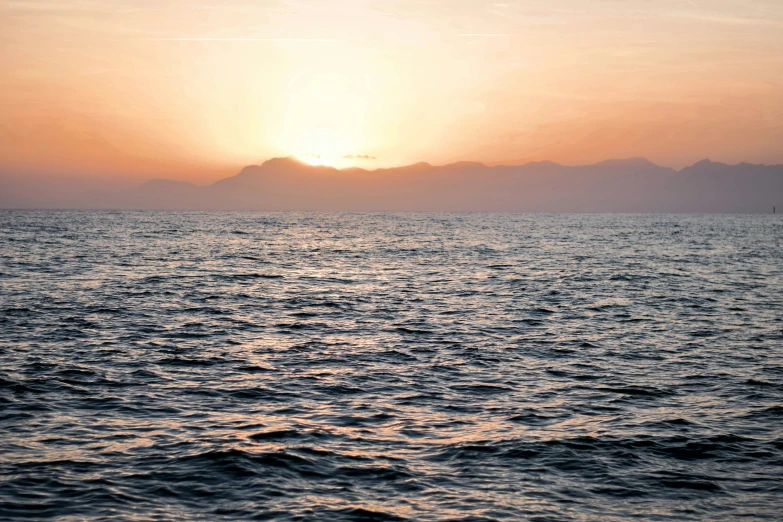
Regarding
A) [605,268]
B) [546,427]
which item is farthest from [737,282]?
[546,427]

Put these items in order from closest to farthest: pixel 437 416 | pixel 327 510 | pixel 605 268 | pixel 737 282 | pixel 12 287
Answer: pixel 327 510
pixel 437 416
pixel 12 287
pixel 737 282
pixel 605 268

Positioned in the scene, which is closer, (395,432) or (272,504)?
(272,504)

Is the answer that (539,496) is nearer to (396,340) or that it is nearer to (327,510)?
(327,510)

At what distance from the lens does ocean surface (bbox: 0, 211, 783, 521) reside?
1498 cm

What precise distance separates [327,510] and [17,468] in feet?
23.7

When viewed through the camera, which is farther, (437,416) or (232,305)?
(232,305)

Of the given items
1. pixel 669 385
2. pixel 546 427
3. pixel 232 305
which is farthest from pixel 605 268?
pixel 546 427

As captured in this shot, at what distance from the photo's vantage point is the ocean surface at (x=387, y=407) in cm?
1498

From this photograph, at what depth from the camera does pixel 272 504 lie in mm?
14578

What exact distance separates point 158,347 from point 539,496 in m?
19.6

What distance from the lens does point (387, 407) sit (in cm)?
2159

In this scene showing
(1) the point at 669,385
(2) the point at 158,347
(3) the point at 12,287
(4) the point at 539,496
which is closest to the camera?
(4) the point at 539,496

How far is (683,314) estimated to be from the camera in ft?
137

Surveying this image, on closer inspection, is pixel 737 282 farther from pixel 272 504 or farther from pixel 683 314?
pixel 272 504
